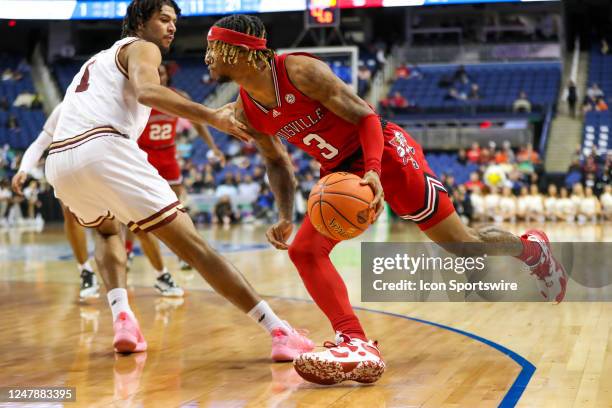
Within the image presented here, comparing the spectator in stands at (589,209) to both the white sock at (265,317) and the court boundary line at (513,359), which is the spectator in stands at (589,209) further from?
the white sock at (265,317)

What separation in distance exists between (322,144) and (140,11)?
1205mm

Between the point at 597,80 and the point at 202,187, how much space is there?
38.0ft

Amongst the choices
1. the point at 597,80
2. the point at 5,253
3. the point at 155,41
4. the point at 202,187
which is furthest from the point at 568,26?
the point at 155,41

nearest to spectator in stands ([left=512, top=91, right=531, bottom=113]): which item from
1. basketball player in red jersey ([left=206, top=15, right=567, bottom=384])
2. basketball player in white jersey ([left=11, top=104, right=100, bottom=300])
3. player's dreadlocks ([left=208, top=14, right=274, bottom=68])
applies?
basketball player in white jersey ([left=11, top=104, right=100, bottom=300])

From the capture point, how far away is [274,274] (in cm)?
785

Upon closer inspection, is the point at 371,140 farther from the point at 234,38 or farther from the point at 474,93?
the point at 474,93

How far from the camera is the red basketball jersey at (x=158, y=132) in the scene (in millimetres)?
7195

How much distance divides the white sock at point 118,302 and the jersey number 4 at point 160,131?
299 centimetres

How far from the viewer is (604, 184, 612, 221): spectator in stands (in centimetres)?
1680

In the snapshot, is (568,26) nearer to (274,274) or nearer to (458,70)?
(458,70)

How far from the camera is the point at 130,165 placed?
12.6 ft

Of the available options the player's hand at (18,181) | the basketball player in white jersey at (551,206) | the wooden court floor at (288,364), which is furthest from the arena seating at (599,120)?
the player's hand at (18,181)

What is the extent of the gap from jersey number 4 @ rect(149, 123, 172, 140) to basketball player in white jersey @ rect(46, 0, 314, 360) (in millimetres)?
3069

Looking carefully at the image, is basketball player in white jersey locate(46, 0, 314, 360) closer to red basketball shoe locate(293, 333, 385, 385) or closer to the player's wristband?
red basketball shoe locate(293, 333, 385, 385)
